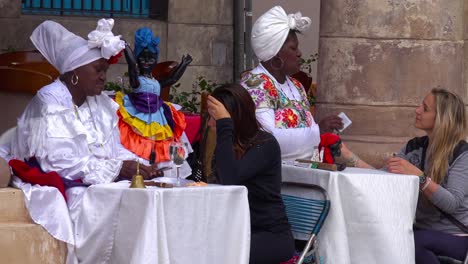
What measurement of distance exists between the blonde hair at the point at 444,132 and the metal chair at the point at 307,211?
73 centimetres

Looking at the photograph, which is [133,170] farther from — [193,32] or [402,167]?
[193,32]

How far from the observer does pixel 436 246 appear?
7301mm

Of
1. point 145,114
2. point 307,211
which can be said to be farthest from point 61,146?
point 307,211

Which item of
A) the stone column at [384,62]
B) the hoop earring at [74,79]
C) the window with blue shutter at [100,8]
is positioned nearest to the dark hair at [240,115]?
the hoop earring at [74,79]

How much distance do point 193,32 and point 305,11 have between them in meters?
1.24

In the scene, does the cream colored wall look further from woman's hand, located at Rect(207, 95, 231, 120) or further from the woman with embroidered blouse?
woman's hand, located at Rect(207, 95, 231, 120)

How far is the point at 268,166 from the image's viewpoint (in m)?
6.72

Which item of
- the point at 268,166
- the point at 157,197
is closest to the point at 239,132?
the point at 268,166

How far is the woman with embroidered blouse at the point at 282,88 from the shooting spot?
7.88 metres

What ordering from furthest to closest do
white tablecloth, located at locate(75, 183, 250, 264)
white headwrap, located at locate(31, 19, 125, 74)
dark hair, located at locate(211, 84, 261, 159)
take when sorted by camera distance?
white headwrap, located at locate(31, 19, 125, 74), dark hair, located at locate(211, 84, 261, 159), white tablecloth, located at locate(75, 183, 250, 264)

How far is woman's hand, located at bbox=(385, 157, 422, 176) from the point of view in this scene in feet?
24.1

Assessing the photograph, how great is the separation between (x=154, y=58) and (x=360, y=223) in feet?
5.16

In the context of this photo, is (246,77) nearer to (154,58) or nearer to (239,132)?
(154,58)

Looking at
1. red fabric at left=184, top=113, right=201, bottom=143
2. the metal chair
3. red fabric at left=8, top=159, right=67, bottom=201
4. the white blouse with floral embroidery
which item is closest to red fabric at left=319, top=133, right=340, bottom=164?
the white blouse with floral embroidery
